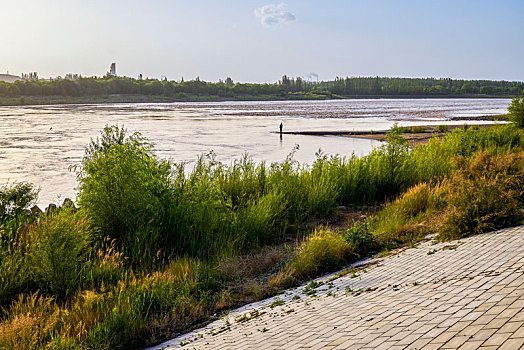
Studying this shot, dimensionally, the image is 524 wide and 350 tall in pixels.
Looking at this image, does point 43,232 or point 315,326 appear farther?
point 43,232

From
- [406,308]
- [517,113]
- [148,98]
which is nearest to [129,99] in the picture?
[148,98]

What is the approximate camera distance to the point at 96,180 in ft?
35.1

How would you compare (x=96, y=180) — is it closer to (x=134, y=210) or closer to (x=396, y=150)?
(x=134, y=210)

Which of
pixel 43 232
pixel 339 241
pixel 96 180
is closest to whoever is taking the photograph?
pixel 43 232

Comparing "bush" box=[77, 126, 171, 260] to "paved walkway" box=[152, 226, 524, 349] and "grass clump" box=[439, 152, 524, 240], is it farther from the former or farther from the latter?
"grass clump" box=[439, 152, 524, 240]

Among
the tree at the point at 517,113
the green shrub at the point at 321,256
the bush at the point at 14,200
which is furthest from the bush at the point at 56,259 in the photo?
the tree at the point at 517,113

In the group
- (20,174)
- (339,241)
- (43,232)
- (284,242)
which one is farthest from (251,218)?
(20,174)

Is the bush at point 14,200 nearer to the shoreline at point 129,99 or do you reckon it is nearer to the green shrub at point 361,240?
the green shrub at point 361,240

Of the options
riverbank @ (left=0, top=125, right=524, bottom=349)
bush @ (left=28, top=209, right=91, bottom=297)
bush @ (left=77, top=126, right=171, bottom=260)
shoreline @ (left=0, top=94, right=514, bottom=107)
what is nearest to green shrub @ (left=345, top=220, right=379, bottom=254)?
riverbank @ (left=0, top=125, right=524, bottom=349)

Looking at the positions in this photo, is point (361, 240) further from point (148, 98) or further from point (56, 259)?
point (148, 98)

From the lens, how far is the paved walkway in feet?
14.9

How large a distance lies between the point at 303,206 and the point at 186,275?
6272 mm

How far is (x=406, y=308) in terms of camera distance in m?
5.52

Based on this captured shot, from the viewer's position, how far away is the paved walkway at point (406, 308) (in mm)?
4551
